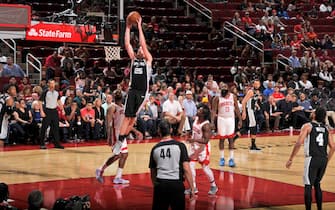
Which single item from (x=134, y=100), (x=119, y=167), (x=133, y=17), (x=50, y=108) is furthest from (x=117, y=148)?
(x=50, y=108)

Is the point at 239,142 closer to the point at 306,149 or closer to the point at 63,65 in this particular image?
the point at 63,65

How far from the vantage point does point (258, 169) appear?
14.8 metres

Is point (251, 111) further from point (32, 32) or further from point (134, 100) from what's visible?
point (134, 100)

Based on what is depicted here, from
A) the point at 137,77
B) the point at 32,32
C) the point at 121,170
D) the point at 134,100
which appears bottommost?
the point at 121,170

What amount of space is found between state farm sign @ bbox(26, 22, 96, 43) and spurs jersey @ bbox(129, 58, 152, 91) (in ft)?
9.63

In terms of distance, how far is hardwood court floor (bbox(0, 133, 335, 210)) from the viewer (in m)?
11.2

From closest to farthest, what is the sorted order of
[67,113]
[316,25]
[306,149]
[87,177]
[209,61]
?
[306,149]
[87,177]
[67,113]
[209,61]
[316,25]

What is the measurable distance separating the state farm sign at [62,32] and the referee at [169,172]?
19.9ft

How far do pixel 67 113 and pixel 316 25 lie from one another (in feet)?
56.3

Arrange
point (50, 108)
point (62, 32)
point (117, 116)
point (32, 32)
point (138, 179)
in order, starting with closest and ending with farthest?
point (117, 116), point (32, 32), point (138, 179), point (62, 32), point (50, 108)

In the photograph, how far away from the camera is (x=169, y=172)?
8.02 meters

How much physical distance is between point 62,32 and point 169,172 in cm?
734

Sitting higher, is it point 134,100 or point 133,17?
point 133,17

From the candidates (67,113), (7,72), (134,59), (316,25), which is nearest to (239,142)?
(67,113)
